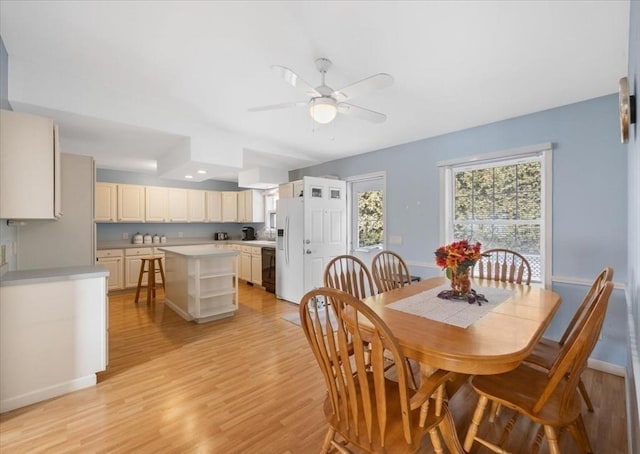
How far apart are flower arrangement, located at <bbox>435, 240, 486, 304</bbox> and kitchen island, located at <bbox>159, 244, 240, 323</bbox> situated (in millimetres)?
2834

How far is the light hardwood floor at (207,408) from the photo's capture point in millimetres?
1663

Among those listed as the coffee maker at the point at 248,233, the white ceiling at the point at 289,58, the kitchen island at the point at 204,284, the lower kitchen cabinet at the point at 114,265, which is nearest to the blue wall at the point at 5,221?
the white ceiling at the point at 289,58

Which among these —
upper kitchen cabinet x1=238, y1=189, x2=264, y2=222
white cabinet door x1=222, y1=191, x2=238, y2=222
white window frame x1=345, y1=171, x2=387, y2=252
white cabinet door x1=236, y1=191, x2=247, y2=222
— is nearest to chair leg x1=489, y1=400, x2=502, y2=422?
white window frame x1=345, y1=171, x2=387, y2=252

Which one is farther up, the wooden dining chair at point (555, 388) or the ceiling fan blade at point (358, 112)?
the ceiling fan blade at point (358, 112)

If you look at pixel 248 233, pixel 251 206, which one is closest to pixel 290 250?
pixel 251 206

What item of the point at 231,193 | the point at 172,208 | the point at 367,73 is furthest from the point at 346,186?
the point at 172,208

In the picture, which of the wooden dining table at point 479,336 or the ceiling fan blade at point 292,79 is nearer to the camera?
the wooden dining table at point 479,336

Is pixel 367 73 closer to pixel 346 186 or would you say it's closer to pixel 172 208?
pixel 346 186

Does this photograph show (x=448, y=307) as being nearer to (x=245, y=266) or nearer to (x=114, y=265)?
(x=245, y=266)

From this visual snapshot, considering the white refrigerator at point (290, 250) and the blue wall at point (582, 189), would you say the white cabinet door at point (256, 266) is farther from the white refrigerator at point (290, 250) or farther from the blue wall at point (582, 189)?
the blue wall at point (582, 189)

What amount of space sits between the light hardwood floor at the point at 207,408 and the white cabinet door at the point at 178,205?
3547 mm

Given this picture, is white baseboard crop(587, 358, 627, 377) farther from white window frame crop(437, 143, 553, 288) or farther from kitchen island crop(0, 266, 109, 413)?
kitchen island crop(0, 266, 109, 413)

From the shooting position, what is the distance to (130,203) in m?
5.58

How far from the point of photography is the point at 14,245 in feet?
8.31
